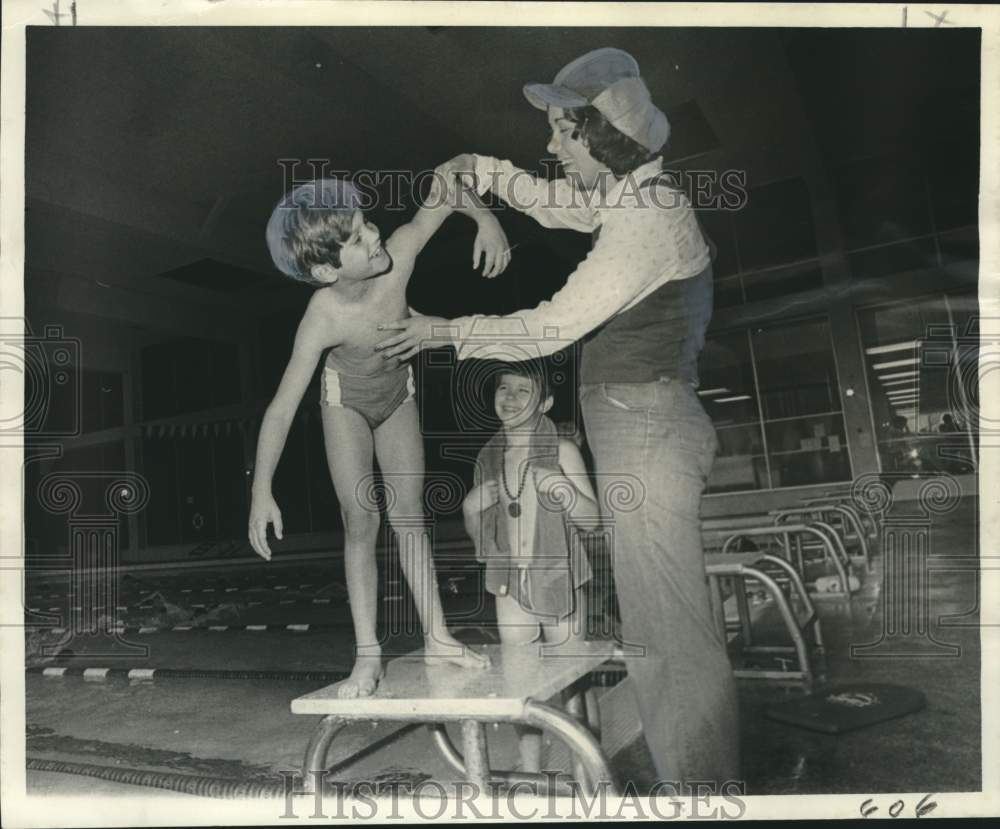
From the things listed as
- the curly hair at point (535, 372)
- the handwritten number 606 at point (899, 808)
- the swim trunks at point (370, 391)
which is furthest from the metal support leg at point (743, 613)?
the swim trunks at point (370, 391)

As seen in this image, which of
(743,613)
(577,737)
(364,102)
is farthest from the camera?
(743,613)

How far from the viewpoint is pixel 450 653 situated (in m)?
1.66

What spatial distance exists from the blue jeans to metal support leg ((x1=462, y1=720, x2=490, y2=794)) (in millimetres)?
337

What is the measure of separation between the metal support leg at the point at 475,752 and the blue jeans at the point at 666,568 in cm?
34

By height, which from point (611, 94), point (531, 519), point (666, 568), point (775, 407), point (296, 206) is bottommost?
point (666, 568)

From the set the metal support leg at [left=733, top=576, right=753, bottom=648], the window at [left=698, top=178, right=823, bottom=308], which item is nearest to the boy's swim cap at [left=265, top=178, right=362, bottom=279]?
the window at [left=698, top=178, right=823, bottom=308]

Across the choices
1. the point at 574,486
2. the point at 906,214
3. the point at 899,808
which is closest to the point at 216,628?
the point at 574,486

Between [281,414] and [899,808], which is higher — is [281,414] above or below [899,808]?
above

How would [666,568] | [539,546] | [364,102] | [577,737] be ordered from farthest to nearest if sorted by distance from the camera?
1. [364,102]
2. [539,546]
3. [666,568]
4. [577,737]

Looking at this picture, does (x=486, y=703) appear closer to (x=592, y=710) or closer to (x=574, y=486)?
(x=592, y=710)

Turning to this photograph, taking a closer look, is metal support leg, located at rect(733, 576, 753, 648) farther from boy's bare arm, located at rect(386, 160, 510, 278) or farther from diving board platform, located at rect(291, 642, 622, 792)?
boy's bare arm, located at rect(386, 160, 510, 278)

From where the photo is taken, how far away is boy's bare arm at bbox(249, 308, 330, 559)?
177 cm

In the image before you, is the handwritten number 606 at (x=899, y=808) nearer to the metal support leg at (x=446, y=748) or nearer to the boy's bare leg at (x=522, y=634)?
the boy's bare leg at (x=522, y=634)

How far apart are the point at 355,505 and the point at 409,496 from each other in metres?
0.13
